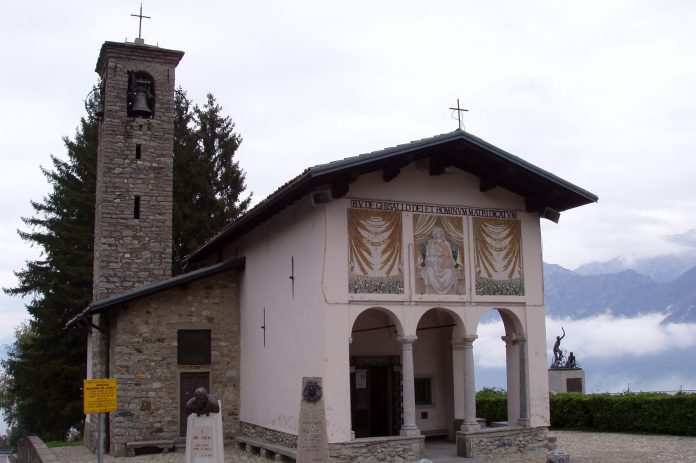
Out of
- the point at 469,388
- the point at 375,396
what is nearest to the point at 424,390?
the point at 375,396

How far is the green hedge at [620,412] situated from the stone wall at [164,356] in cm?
754

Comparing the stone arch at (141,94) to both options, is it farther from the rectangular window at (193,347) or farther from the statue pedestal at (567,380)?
the statue pedestal at (567,380)

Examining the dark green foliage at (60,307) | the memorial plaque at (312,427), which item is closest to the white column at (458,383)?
the memorial plaque at (312,427)

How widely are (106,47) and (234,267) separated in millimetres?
6718

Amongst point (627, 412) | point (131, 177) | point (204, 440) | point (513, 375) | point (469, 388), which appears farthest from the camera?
point (131, 177)

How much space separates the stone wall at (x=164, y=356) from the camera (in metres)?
16.1

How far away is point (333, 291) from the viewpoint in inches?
514

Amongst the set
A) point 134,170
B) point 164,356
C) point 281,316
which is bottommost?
point 164,356

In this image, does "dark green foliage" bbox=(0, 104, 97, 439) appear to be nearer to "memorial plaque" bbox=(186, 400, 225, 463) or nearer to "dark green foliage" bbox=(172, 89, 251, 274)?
"dark green foliage" bbox=(172, 89, 251, 274)

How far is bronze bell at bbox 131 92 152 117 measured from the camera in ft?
61.7

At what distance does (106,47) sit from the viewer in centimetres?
1895

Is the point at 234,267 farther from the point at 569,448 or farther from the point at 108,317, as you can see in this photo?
the point at 569,448

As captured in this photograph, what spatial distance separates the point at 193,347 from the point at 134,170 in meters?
4.95

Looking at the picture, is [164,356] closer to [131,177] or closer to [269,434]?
[269,434]
